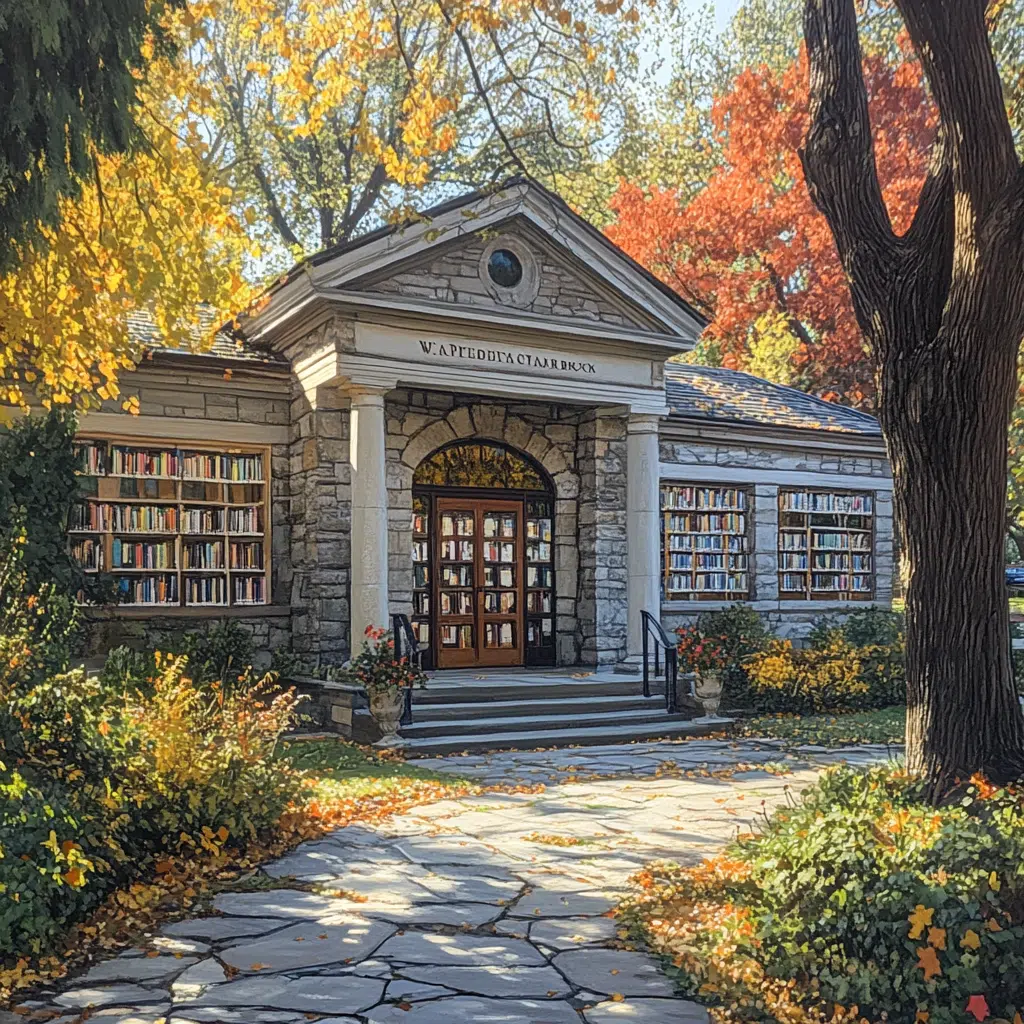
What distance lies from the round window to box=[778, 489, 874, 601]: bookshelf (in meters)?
6.03

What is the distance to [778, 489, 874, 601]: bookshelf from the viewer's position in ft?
55.2

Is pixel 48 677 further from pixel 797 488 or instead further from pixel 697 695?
pixel 797 488

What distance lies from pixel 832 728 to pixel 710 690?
135cm

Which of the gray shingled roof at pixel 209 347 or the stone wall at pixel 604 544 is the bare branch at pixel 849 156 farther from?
the stone wall at pixel 604 544

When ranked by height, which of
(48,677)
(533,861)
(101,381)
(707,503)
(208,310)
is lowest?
(533,861)

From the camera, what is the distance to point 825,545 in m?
17.2

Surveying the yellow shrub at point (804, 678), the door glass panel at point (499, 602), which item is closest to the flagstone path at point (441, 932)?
the yellow shrub at point (804, 678)

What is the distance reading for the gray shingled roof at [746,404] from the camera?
16.2m

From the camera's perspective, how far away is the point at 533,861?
6262mm

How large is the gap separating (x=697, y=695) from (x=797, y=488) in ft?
18.4

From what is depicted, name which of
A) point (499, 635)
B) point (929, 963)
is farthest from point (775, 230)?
point (929, 963)

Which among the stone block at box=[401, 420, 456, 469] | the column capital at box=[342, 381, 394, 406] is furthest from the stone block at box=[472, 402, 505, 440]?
the column capital at box=[342, 381, 394, 406]

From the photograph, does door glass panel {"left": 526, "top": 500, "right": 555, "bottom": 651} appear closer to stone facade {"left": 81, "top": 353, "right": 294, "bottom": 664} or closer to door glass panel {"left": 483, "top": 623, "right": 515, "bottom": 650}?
door glass panel {"left": 483, "top": 623, "right": 515, "bottom": 650}

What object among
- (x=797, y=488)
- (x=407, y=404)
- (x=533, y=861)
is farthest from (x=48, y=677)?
(x=797, y=488)
